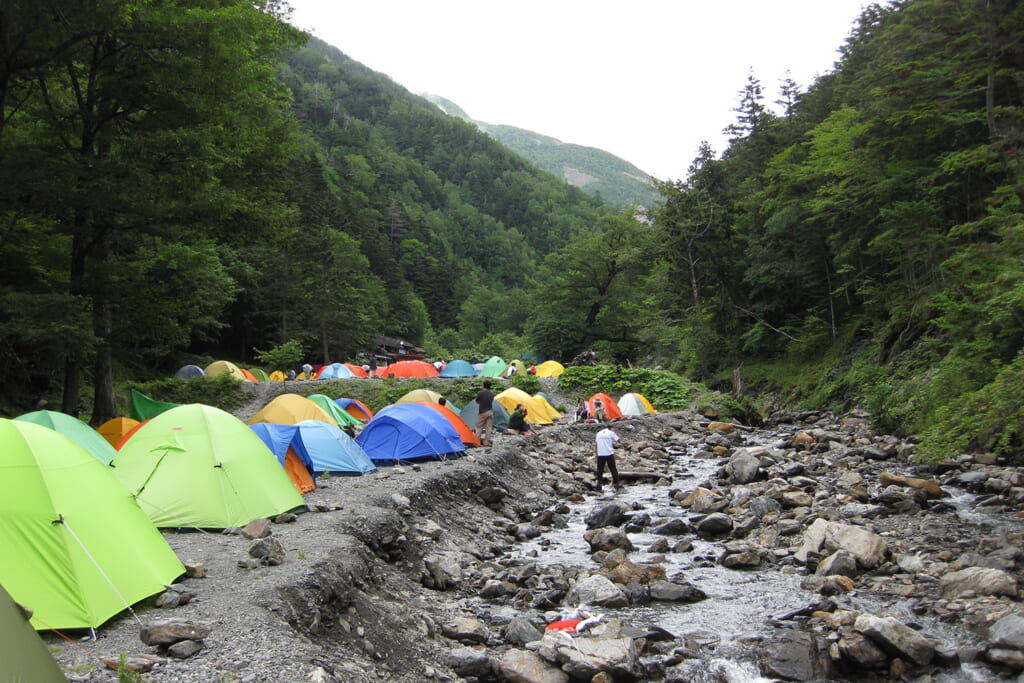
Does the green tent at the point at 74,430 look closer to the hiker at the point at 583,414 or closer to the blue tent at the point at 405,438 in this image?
the blue tent at the point at 405,438

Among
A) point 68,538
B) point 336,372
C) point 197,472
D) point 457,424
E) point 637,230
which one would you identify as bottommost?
point 336,372

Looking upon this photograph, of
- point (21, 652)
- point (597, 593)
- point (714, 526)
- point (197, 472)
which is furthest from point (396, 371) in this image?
point (21, 652)

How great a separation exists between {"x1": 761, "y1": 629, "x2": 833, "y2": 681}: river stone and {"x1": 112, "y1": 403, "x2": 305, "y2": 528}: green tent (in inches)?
256

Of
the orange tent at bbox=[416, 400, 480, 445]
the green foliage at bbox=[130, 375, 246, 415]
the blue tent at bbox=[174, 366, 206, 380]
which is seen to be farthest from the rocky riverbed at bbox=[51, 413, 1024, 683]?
the blue tent at bbox=[174, 366, 206, 380]

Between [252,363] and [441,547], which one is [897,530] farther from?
[252,363]

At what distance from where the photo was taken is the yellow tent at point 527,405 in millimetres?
23391

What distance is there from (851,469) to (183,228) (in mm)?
17181

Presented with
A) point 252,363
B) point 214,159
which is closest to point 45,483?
point 214,159

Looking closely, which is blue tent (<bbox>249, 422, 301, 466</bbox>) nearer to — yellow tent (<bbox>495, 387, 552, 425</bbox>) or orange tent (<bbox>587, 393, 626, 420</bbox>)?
yellow tent (<bbox>495, 387, 552, 425</bbox>)

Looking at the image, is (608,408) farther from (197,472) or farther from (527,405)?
(197,472)

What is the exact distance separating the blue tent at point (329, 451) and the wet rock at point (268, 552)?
4.95 metres

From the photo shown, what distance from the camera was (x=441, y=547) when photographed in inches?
367

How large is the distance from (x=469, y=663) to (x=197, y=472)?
15.6 ft

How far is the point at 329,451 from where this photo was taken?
12.3 m
